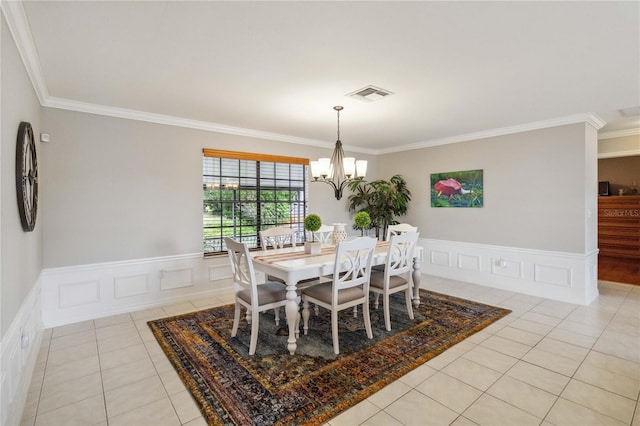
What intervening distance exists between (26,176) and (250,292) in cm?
196

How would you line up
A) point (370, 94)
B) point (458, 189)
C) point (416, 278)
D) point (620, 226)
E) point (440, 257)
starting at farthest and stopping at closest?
point (620, 226) → point (440, 257) → point (458, 189) → point (416, 278) → point (370, 94)

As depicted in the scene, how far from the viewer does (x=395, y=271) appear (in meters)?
3.43

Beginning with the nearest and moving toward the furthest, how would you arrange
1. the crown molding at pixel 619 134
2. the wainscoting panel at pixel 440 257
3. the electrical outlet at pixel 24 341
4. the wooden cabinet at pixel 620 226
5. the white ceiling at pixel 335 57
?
the white ceiling at pixel 335 57, the electrical outlet at pixel 24 341, the crown molding at pixel 619 134, the wainscoting panel at pixel 440 257, the wooden cabinet at pixel 620 226

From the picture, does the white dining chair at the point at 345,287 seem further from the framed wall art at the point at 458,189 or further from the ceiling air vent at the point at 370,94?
the framed wall art at the point at 458,189

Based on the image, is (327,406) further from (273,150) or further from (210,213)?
(273,150)

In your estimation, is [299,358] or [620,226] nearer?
[299,358]

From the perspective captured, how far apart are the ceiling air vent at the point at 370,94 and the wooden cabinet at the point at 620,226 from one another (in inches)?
279

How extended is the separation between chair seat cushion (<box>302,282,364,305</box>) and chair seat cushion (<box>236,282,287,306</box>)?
0.83ft

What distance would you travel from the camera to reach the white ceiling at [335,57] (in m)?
1.88

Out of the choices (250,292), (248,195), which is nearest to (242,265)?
(250,292)

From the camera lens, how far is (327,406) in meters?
2.08

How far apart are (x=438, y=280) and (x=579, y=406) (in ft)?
10.8

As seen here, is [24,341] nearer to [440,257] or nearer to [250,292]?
[250,292]

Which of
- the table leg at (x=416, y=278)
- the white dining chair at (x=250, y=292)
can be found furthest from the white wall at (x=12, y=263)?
the table leg at (x=416, y=278)
